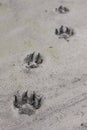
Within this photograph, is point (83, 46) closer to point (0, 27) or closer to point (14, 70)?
point (14, 70)

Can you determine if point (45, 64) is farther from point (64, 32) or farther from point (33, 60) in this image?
point (64, 32)

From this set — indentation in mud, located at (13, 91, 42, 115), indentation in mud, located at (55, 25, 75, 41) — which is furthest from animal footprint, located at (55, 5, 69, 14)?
indentation in mud, located at (13, 91, 42, 115)

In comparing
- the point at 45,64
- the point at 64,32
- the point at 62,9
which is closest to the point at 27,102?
the point at 45,64

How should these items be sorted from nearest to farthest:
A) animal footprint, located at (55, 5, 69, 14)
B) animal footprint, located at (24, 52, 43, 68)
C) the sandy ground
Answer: the sandy ground → animal footprint, located at (24, 52, 43, 68) → animal footprint, located at (55, 5, 69, 14)

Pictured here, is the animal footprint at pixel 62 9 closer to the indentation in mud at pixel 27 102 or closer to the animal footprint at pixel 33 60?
the animal footprint at pixel 33 60

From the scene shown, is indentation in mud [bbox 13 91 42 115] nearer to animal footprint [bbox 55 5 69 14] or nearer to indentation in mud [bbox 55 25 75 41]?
indentation in mud [bbox 55 25 75 41]

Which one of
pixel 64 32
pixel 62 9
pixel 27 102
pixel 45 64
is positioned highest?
pixel 62 9
